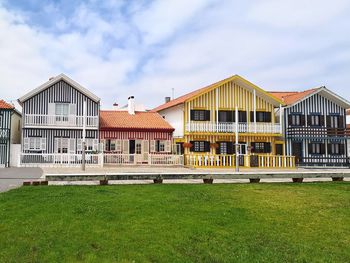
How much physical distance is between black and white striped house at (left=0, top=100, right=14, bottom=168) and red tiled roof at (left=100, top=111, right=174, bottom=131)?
23.1ft

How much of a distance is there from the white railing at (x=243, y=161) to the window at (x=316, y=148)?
3782 mm

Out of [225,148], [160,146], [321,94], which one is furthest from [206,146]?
[321,94]

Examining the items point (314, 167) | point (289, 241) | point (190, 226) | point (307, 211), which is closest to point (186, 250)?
point (190, 226)

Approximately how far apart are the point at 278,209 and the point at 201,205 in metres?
1.93

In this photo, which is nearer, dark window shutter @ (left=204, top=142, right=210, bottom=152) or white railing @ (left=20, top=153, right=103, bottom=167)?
white railing @ (left=20, top=153, right=103, bottom=167)

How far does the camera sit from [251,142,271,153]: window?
30.4 meters

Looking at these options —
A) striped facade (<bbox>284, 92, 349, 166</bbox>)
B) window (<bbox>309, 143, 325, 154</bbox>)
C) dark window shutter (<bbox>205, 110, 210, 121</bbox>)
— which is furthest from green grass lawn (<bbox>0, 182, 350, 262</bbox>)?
window (<bbox>309, 143, 325, 154</bbox>)

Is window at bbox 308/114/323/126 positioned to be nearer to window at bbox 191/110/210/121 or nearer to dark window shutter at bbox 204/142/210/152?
window at bbox 191/110/210/121

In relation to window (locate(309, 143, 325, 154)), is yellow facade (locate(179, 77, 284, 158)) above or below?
above

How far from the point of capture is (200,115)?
2972 cm

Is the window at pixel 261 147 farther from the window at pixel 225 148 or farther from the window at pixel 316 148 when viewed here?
the window at pixel 316 148

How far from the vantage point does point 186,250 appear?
5.57 meters

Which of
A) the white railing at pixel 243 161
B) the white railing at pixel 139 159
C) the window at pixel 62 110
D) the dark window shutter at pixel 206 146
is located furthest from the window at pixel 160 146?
the window at pixel 62 110

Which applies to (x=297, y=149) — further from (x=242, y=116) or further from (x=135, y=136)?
(x=135, y=136)
